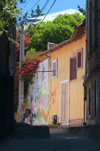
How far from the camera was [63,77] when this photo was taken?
2627 cm

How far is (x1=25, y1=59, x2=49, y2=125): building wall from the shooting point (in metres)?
29.2

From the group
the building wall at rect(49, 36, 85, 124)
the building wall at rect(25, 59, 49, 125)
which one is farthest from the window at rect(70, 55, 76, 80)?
the building wall at rect(25, 59, 49, 125)

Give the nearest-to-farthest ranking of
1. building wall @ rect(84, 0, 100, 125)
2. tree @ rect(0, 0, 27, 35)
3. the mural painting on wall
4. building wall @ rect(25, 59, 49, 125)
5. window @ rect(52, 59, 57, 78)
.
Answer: tree @ rect(0, 0, 27, 35), building wall @ rect(84, 0, 100, 125), the mural painting on wall, window @ rect(52, 59, 57, 78), building wall @ rect(25, 59, 49, 125)

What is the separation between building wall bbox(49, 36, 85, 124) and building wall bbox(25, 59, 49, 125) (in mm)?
799

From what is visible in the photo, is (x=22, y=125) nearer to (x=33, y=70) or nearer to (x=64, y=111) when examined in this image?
(x=64, y=111)

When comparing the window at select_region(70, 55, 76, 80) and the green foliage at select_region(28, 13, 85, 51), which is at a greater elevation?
the green foliage at select_region(28, 13, 85, 51)

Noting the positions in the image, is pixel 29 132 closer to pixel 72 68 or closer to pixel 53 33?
pixel 72 68

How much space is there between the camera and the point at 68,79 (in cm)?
2528

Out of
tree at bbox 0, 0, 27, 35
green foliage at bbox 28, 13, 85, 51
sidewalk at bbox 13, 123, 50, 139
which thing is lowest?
sidewalk at bbox 13, 123, 50, 139

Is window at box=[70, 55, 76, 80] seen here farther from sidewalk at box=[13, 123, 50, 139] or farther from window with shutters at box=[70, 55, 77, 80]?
sidewalk at box=[13, 123, 50, 139]

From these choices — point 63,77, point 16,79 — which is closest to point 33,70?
point 16,79

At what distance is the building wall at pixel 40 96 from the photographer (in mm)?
29203

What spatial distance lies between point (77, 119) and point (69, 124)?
1.28 metres

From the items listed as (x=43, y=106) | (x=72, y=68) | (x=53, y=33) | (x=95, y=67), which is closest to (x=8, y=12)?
(x=95, y=67)
